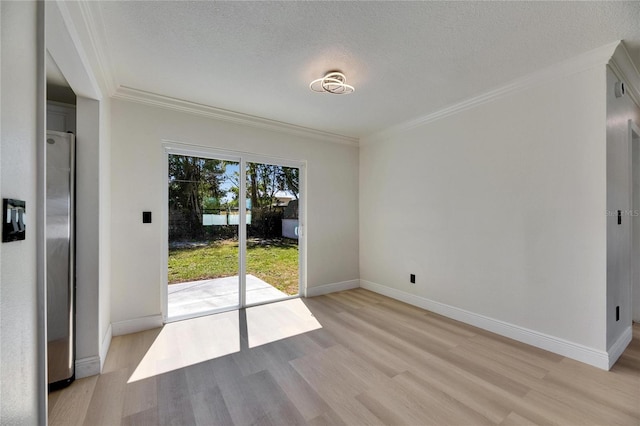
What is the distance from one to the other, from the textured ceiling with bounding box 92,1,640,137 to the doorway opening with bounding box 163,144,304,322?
937 mm

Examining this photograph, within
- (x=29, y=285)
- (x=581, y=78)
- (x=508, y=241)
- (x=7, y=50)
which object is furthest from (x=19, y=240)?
(x=581, y=78)

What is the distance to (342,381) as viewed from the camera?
2062mm

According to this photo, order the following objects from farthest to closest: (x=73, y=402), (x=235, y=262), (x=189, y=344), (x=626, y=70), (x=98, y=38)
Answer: (x=235, y=262), (x=189, y=344), (x=626, y=70), (x=98, y=38), (x=73, y=402)

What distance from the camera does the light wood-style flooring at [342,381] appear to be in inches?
67.5

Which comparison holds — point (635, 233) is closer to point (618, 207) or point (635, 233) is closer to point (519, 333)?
point (618, 207)

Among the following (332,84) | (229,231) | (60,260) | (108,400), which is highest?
(332,84)

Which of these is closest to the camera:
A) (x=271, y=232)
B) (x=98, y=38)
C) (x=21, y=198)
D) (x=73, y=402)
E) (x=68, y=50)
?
(x=21, y=198)

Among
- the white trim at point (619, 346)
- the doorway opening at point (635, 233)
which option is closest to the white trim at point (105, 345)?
the white trim at point (619, 346)

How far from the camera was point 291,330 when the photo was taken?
9.69 ft

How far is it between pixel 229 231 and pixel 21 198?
2589mm

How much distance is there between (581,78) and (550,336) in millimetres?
2263

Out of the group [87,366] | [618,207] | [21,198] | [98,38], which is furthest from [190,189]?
[618,207]

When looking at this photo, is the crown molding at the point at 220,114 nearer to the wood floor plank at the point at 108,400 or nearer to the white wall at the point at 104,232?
the white wall at the point at 104,232

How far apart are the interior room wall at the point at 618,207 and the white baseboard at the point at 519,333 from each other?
168mm
